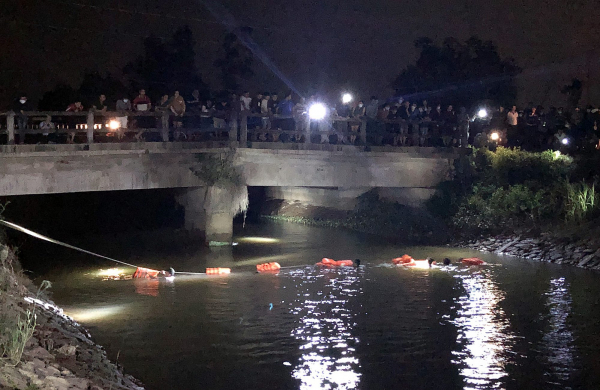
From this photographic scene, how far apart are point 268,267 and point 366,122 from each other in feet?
25.1

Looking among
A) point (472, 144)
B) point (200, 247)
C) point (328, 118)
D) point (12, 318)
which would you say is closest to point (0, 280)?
point (12, 318)

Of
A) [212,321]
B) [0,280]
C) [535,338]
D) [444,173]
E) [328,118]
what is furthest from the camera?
[444,173]

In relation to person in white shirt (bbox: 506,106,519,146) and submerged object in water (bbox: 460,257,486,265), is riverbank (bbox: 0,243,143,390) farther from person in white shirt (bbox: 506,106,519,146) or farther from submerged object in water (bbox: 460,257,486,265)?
person in white shirt (bbox: 506,106,519,146)

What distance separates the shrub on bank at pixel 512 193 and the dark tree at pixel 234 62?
19369 mm

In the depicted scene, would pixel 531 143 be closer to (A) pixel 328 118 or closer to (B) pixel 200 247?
(A) pixel 328 118

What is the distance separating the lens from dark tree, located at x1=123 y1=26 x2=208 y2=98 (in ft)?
130

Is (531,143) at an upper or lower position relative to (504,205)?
upper

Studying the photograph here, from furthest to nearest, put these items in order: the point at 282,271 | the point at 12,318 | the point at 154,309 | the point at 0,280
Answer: the point at 282,271
the point at 154,309
the point at 0,280
the point at 12,318

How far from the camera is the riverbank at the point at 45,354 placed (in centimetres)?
823

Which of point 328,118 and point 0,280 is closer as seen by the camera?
point 0,280

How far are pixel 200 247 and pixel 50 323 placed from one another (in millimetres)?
13548

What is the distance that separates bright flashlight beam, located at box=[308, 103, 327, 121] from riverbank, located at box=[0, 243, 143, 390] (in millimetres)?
13698

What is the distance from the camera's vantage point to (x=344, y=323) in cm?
1466

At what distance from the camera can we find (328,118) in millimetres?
25375
